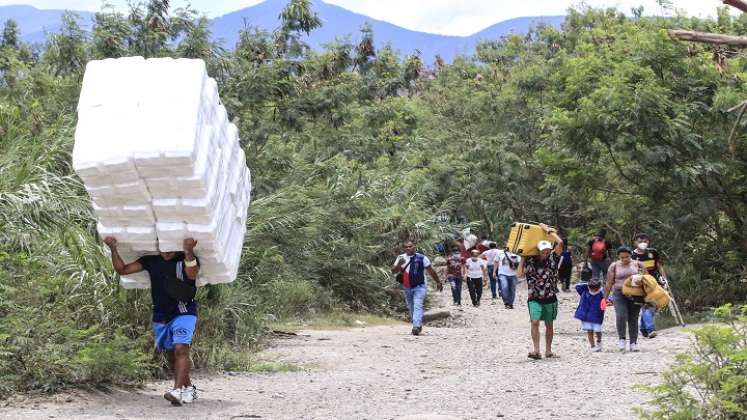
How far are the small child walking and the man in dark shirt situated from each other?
684 cm

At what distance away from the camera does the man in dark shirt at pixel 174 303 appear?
29.9 ft

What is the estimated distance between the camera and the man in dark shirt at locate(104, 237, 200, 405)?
29.9ft

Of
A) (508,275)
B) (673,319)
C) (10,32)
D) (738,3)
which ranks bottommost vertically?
(673,319)

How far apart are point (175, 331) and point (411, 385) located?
319 centimetres

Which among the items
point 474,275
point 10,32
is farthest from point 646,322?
point 10,32

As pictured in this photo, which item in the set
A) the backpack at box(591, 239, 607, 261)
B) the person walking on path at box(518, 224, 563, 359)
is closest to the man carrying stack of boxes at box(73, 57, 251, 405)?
the person walking on path at box(518, 224, 563, 359)

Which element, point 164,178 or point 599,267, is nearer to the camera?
point 164,178

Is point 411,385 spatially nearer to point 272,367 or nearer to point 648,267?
point 272,367

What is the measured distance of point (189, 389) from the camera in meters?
9.34

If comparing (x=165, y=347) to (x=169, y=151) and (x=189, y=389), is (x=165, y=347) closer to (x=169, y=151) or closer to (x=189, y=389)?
(x=189, y=389)

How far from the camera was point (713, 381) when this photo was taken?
22.3 feet

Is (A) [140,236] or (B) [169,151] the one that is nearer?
(B) [169,151]

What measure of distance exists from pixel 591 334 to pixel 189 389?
6.99 m

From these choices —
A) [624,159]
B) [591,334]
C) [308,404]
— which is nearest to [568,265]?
[624,159]
